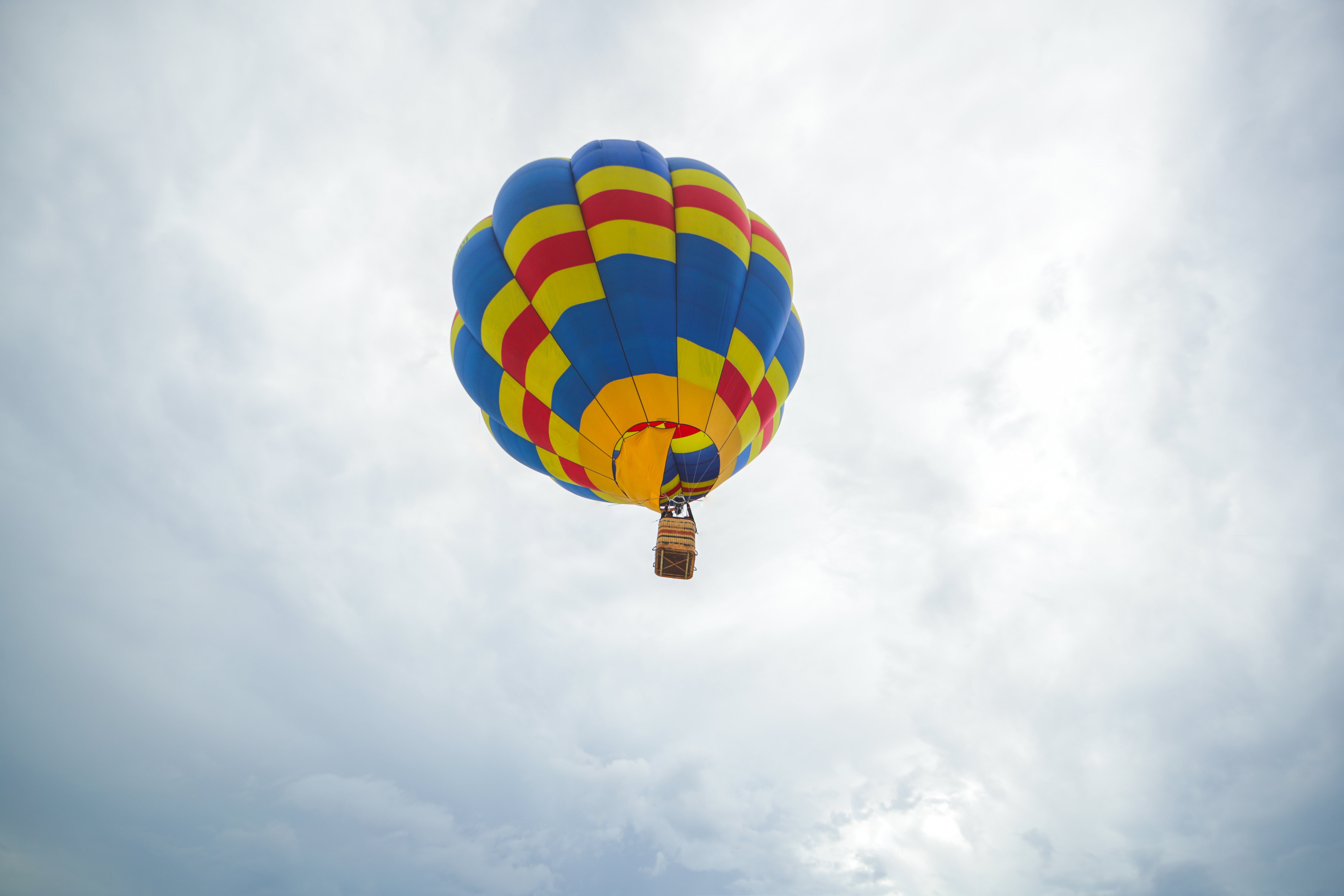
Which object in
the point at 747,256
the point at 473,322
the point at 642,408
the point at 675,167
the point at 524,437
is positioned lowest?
the point at 642,408

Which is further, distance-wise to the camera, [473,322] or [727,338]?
[473,322]

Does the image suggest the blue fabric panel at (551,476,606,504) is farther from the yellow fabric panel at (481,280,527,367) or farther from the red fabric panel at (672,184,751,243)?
the red fabric panel at (672,184,751,243)

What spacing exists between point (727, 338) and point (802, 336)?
2666mm

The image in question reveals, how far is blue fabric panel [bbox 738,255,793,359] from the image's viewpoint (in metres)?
8.22

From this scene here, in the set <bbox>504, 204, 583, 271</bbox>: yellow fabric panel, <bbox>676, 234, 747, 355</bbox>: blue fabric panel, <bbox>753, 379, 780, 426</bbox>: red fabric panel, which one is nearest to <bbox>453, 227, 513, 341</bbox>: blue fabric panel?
<bbox>504, 204, 583, 271</bbox>: yellow fabric panel

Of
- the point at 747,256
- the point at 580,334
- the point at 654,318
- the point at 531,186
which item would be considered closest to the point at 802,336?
the point at 747,256

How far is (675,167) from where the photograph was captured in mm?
9039

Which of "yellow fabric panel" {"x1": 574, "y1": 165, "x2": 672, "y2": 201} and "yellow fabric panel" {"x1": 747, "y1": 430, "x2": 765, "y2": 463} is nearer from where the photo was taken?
"yellow fabric panel" {"x1": 574, "y1": 165, "x2": 672, "y2": 201}

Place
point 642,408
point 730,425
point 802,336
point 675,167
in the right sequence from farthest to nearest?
1. point 802,336
2. point 675,167
3. point 730,425
4. point 642,408

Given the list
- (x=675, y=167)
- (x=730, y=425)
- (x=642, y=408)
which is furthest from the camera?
(x=675, y=167)

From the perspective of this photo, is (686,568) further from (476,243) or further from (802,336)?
(476,243)

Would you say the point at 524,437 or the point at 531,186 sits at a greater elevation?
the point at 531,186

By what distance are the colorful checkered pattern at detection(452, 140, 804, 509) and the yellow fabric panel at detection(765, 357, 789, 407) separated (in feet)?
0.44

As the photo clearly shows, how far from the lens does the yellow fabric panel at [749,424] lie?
8555 millimetres
